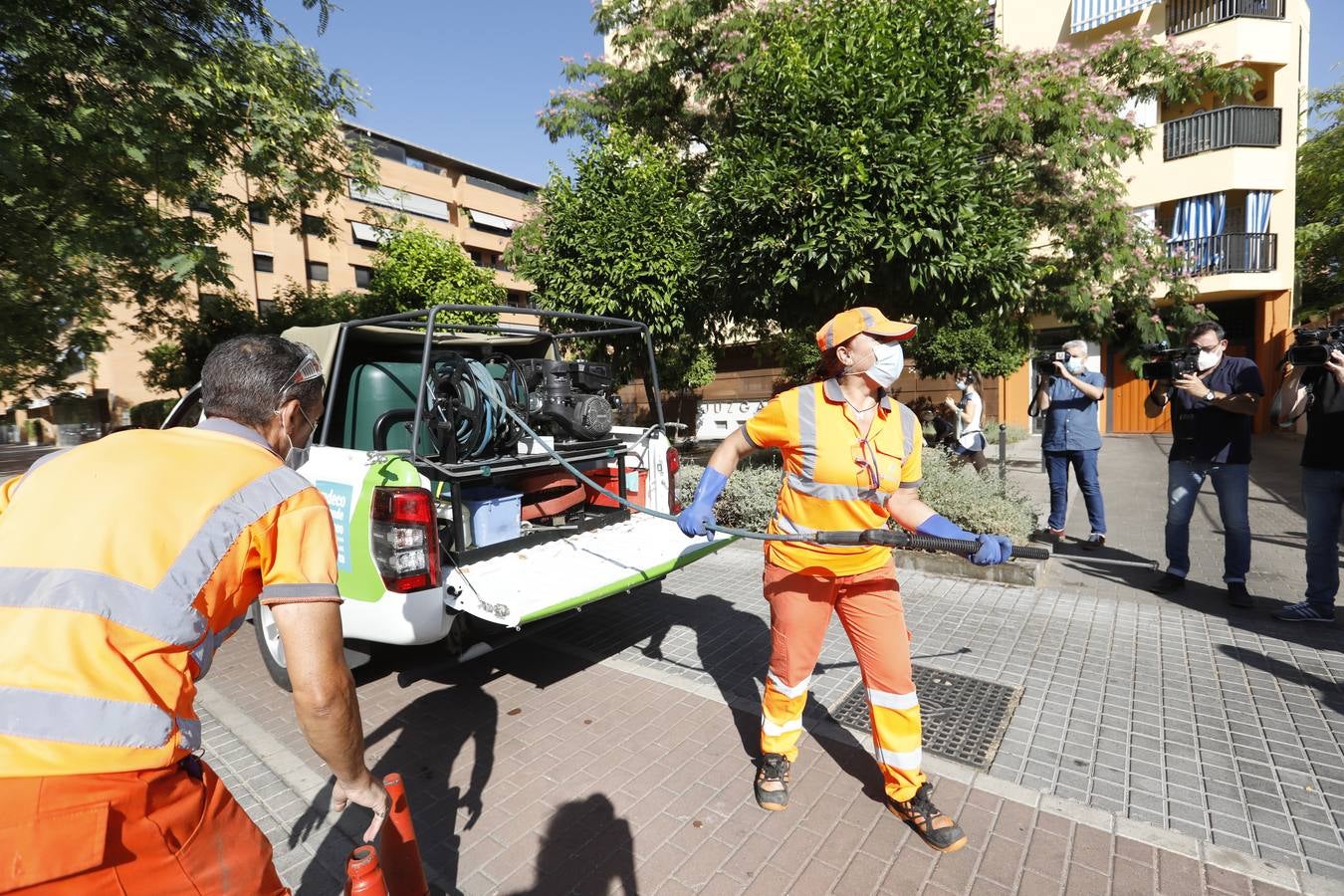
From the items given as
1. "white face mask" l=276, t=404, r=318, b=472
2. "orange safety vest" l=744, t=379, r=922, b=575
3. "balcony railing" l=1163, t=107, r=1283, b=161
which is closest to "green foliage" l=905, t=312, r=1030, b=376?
"balcony railing" l=1163, t=107, r=1283, b=161

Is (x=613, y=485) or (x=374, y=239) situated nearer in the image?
(x=613, y=485)

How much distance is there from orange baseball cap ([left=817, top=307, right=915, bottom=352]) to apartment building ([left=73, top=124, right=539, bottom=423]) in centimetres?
2401

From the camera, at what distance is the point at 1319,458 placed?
13.8 feet

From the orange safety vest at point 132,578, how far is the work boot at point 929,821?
2.22 metres

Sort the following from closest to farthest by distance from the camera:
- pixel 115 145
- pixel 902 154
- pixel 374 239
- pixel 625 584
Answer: pixel 625 584 < pixel 115 145 < pixel 902 154 < pixel 374 239

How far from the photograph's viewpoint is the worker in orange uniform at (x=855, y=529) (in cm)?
252

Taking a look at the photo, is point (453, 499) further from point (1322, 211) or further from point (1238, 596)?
point (1322, 211)

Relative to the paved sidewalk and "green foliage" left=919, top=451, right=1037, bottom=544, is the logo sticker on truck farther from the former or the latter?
"green foliage" left=919, top=451, right=1037, bottom=544

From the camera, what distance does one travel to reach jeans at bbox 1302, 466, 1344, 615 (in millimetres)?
4172

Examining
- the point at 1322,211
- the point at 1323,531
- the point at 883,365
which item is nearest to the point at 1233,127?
the point at 1322,211

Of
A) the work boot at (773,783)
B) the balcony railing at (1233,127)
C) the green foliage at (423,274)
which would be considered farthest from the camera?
the balcony railing at (1233,127)

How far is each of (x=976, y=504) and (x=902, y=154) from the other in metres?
3.16

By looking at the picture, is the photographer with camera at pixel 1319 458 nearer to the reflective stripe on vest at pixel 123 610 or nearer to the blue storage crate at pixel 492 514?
the blue storage crate at pixel 492 514

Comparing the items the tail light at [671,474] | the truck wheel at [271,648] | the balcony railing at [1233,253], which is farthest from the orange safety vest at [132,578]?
the balcony railing at [1233,253]
